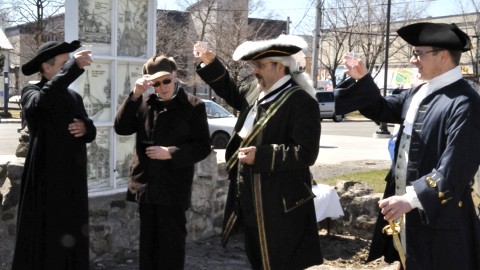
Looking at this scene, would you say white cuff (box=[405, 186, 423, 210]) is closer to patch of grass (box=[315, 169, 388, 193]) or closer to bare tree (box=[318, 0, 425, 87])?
patch of grass (box=[315, 169, 388, 193])

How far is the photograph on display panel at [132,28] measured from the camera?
5348 mm

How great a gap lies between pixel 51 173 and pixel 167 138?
80 cm

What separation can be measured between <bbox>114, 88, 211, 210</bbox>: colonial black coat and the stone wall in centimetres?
101

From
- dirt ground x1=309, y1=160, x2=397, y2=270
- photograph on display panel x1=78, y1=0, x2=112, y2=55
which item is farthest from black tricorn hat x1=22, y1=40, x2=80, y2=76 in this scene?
dirt ground x1=309, y1=160, x2=397, y2=270

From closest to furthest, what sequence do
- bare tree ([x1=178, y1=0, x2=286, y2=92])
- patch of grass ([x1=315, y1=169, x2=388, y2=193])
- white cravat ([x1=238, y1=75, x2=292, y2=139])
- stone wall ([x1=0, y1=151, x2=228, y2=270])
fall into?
white cravat ([x1=238, y1=75, x2=292, y2=139]) → stone wall ([x1=0, y1=151, x2=228, y2=270]) → patch of grass ([x1=315, y1=169, x2=388, y2=193]) → bare tree ([x1=178, y1=0, x2=286, y2=92])

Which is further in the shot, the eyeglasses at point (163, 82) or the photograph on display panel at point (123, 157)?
the photograph on display panel at point (123, 157)

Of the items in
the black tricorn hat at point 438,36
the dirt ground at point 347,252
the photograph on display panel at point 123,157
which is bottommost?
the dirt ground at point 347,252

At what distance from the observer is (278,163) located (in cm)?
341

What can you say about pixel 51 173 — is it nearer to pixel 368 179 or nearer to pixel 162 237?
pixel 162 237

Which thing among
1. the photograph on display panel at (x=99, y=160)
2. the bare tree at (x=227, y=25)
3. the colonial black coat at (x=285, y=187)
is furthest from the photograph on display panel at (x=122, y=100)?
the bare tree at (x=227, y=25)

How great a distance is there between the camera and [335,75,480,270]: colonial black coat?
300cm

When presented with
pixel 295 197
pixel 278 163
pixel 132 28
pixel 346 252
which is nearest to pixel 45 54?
pixel 132 28

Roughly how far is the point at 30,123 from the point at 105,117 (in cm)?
121

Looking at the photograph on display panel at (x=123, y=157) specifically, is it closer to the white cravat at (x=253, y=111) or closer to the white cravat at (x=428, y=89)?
the white cravat at (x=253, y=111)
